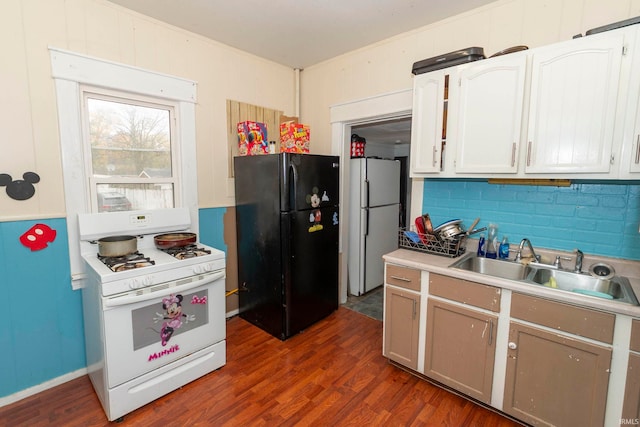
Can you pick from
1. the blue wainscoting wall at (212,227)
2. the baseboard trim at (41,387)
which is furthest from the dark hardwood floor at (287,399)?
the blue wainscoting wall at (212,227)

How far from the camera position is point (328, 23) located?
92.9 inches

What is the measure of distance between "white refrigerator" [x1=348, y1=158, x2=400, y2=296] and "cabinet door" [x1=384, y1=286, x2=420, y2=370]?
1.35 meters

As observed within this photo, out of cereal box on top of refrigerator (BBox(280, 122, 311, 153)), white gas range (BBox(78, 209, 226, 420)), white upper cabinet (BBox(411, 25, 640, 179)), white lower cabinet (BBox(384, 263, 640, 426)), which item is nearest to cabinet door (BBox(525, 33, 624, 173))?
white upper cabinet (BBox(411, 25, 640, 179))

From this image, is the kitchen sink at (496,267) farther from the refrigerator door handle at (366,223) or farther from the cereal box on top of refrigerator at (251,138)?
the cereal box on top of refrigerator at (251,138)

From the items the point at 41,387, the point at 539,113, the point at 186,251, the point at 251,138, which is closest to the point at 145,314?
the point at 186,251

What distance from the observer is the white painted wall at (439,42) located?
1825mm

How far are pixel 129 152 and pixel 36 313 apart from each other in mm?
1226

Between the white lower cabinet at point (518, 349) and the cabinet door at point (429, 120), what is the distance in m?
0.80

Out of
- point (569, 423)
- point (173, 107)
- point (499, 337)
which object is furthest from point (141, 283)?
point (569, 423)

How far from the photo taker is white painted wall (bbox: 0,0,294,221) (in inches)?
70.2

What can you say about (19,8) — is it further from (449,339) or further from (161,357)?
(449,339)

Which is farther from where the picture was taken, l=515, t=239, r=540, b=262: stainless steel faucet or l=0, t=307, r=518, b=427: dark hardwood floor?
l=515, t=239, r=540, b=262: stainless steel faucet

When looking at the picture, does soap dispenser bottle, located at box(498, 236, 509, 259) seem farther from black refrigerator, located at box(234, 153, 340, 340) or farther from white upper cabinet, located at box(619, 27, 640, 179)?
black refrigerator, located at box(234, 153, 340, 340)

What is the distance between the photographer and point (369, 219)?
356cm
